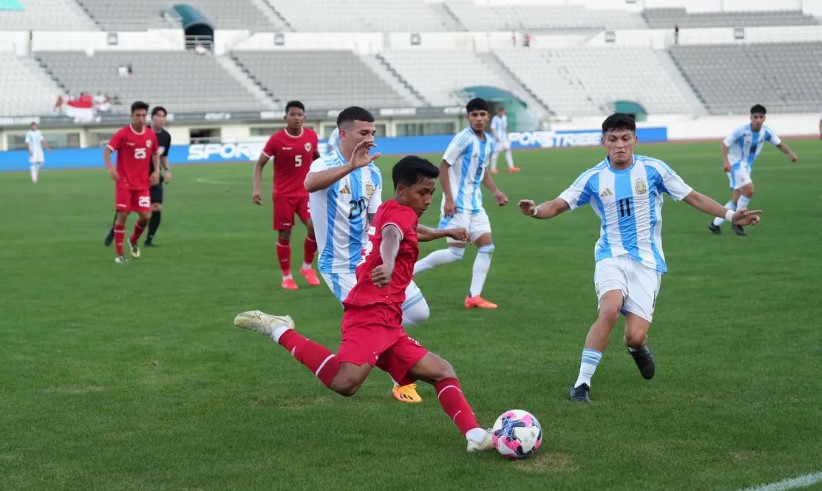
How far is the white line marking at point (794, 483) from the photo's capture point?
5.48 metres

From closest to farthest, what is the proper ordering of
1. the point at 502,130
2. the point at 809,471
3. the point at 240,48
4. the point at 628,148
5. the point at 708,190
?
the point at 809,471 < the point at 628,148 < the point at 708,190 < the point at 502,130 < the point at 240,48

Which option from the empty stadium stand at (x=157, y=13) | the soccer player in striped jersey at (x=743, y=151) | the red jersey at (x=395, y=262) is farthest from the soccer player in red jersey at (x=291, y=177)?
the empty stadium stand at (x=157, y=13)

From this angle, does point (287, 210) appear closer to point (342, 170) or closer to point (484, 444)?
point (342, 170)

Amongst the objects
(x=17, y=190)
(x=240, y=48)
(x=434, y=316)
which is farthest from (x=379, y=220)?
(x=240, y=48)

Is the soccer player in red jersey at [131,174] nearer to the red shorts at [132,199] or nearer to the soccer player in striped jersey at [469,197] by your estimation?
the red shorts at [132,199]

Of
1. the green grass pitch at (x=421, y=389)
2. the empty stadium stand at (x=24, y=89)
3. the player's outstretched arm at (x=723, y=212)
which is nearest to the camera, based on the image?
the green grass pitch at (x=421, y=389)

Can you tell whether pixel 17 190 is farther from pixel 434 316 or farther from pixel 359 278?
pixel 359 278

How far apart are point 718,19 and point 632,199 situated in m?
69.2

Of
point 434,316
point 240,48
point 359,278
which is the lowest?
point 434,316

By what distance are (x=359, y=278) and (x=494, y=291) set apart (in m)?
6.34

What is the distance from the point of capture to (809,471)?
577 centimetres

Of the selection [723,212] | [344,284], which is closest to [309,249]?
[344,284]

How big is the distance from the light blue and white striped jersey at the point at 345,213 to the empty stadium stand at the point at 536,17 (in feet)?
203

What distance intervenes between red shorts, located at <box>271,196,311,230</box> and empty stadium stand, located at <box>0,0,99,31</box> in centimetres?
4662
